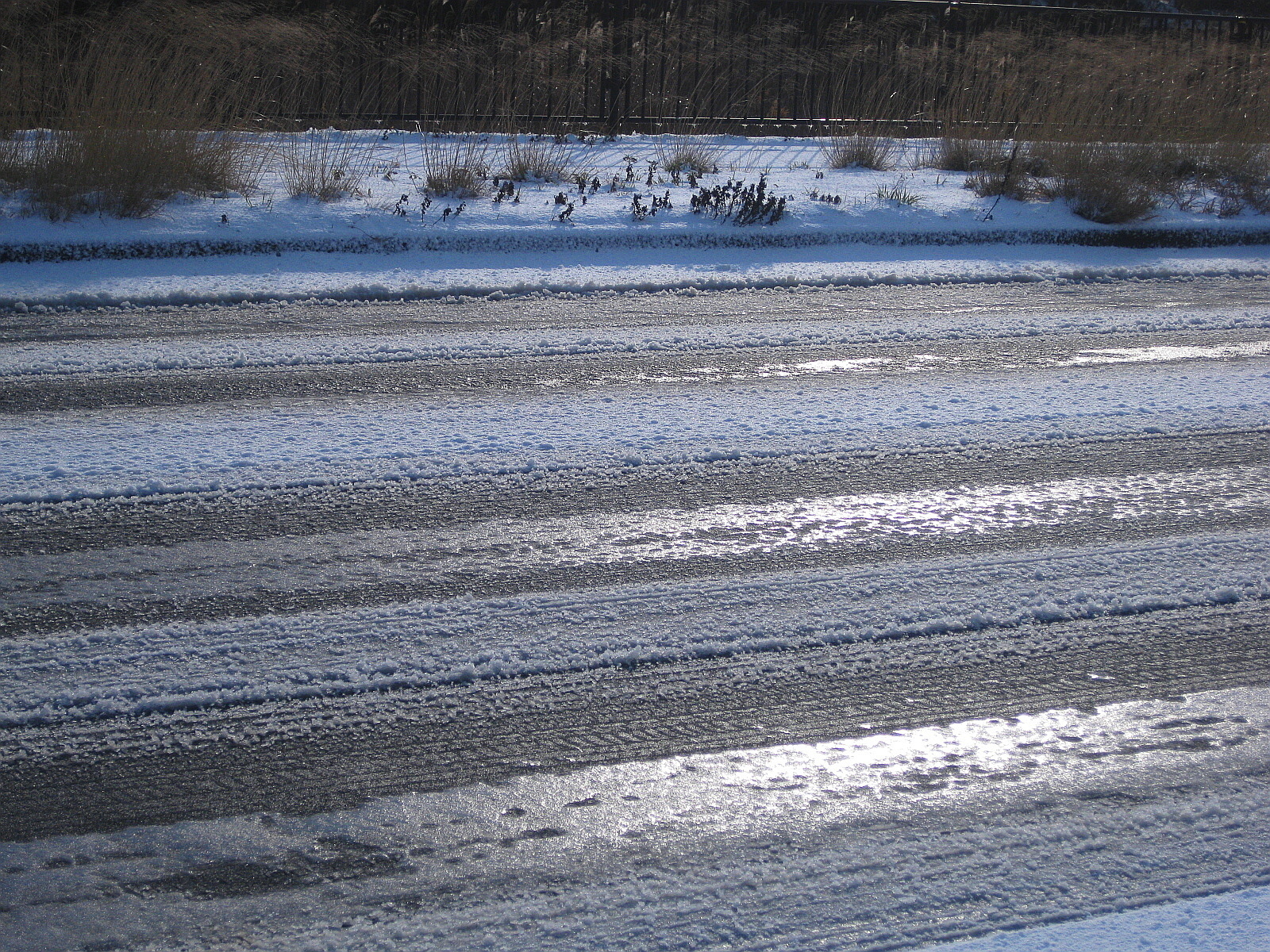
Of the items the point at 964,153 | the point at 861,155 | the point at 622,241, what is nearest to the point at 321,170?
the point at 622,241

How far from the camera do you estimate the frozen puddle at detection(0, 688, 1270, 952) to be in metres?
2.10

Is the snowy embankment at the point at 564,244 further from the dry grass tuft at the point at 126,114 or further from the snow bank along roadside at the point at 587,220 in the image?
the dry grass tuft at the point at 126,114

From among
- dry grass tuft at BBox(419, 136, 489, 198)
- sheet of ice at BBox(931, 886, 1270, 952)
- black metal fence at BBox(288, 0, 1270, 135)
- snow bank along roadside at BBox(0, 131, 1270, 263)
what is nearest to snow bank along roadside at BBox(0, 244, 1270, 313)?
snow bank along roadside at BBox(0, 131, 1270, 263)

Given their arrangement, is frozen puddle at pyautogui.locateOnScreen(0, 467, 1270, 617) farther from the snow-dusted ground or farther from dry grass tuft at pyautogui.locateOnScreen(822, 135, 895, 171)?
dry grass tuft at pyautogui.locateOnScreen(822, 135, 895, 171)

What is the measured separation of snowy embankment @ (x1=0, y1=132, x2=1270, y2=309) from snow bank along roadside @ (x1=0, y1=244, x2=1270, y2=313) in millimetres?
19

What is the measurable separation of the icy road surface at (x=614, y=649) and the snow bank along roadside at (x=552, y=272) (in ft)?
3.53

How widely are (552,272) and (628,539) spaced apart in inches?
156

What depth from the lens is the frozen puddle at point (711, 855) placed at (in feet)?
6.89

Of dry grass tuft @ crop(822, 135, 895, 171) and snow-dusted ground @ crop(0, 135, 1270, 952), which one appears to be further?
dry grass tuft @ crop(822, 135, 895, 171)

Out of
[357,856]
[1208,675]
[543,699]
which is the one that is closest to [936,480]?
[1208,675]

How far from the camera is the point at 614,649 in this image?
301 centimetres

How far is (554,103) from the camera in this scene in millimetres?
12906

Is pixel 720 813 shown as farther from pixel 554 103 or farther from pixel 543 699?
pixel 554 103

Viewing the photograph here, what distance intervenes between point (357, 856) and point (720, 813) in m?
0.76
